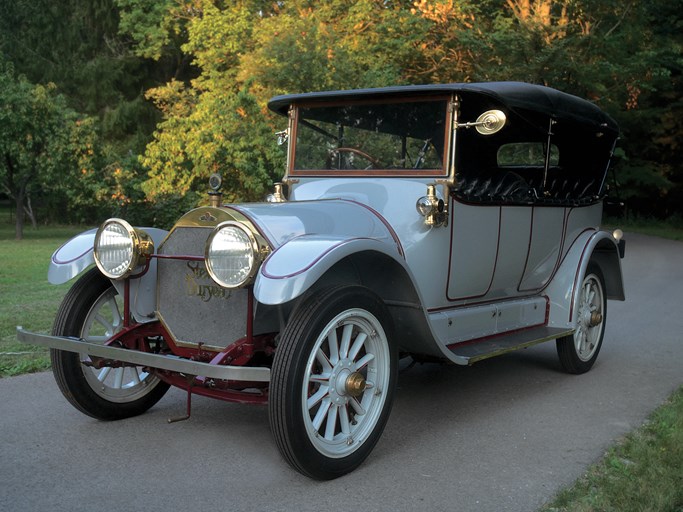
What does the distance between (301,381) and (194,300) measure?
98 cm

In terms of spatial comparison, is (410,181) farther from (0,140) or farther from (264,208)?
(0,140)

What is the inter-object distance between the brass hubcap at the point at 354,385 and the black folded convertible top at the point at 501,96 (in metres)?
1.87

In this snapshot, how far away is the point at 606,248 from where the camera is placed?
6.38 metres

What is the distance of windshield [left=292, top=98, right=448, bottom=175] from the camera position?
15.6 feet

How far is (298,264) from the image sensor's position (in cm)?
346

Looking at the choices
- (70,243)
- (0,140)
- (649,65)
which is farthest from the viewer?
(0,140)

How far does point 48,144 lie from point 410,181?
73.5 ft

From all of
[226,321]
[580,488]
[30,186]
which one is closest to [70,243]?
[226,321]

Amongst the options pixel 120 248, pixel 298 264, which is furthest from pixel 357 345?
pixel 120 248

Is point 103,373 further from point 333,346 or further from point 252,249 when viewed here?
point 333,346

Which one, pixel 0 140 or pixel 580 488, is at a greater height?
pixel 0 140

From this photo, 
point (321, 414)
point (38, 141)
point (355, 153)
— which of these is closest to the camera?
point (321, 414)

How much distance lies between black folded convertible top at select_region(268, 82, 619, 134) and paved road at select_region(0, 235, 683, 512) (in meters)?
1.99

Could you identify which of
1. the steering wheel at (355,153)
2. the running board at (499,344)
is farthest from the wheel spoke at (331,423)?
the steering wheel at (355,153)
